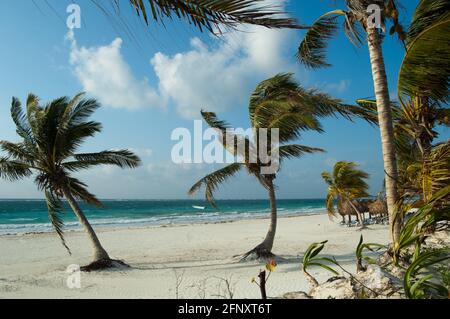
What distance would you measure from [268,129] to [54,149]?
6.13 meters

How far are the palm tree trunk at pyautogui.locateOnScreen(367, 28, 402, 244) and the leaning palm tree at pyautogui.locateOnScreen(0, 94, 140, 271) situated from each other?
792 centimetres

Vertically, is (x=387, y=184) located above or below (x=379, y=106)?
below

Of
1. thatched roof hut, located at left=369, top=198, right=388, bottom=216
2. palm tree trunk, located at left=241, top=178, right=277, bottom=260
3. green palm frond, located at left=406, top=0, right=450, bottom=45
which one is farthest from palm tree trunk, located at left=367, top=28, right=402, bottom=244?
thatched roof hut, located at left=369, top=198, right=388, bottom=216

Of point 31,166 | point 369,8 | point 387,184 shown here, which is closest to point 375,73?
point 369,8

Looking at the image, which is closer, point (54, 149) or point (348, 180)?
point (54, 149)

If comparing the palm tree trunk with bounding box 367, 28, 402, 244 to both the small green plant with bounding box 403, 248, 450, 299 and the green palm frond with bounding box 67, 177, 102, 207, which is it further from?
the green palm frond with bounding box 67, 177, 102, 207

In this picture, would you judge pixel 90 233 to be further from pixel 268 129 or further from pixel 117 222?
pixel 117 222

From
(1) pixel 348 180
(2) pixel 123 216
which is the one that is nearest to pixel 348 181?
(1) pixel 348 180

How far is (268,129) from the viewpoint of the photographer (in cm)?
997

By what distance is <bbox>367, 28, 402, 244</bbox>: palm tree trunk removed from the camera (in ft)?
16.2
